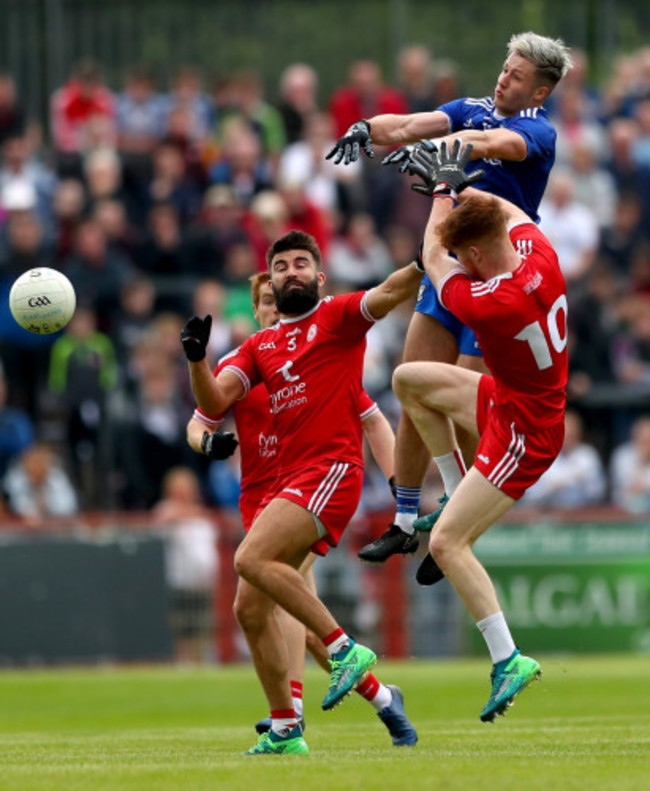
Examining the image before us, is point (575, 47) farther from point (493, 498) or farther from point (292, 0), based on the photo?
point (493, 498)

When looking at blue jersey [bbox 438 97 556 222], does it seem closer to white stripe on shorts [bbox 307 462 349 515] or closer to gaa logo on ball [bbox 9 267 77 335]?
white stripe on shorts [bbox 307 462 349 515]

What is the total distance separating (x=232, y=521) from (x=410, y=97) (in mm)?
5479

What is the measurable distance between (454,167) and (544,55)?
885mm

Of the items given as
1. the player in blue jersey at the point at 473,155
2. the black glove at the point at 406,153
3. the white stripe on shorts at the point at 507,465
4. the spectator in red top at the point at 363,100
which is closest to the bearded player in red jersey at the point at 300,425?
the player in blue jersey at the point at 473,155

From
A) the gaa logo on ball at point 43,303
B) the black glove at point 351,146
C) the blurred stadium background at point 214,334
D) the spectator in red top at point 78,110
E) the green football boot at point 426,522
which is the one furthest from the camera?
the spectator in red top at point 78,110

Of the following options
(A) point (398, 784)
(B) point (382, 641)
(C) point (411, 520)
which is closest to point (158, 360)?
(B) point (382, 641)

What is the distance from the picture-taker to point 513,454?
11055mm

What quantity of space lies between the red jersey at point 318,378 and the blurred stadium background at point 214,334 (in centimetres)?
767

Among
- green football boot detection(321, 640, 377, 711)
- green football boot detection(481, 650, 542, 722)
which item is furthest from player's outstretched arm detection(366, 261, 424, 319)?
green football boot detection(481, 650, 542, 722)

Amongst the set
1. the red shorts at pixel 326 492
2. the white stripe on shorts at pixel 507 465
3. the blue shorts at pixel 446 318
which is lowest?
the red shorts at pixel 326 492

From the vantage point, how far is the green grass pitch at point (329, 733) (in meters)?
9.31

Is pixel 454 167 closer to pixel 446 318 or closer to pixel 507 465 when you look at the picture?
pixel 446 318

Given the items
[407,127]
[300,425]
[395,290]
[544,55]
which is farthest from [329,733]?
[544,55]

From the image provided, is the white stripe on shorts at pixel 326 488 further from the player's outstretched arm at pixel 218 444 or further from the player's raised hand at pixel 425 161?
the player's raised hand at pixel 425 161
